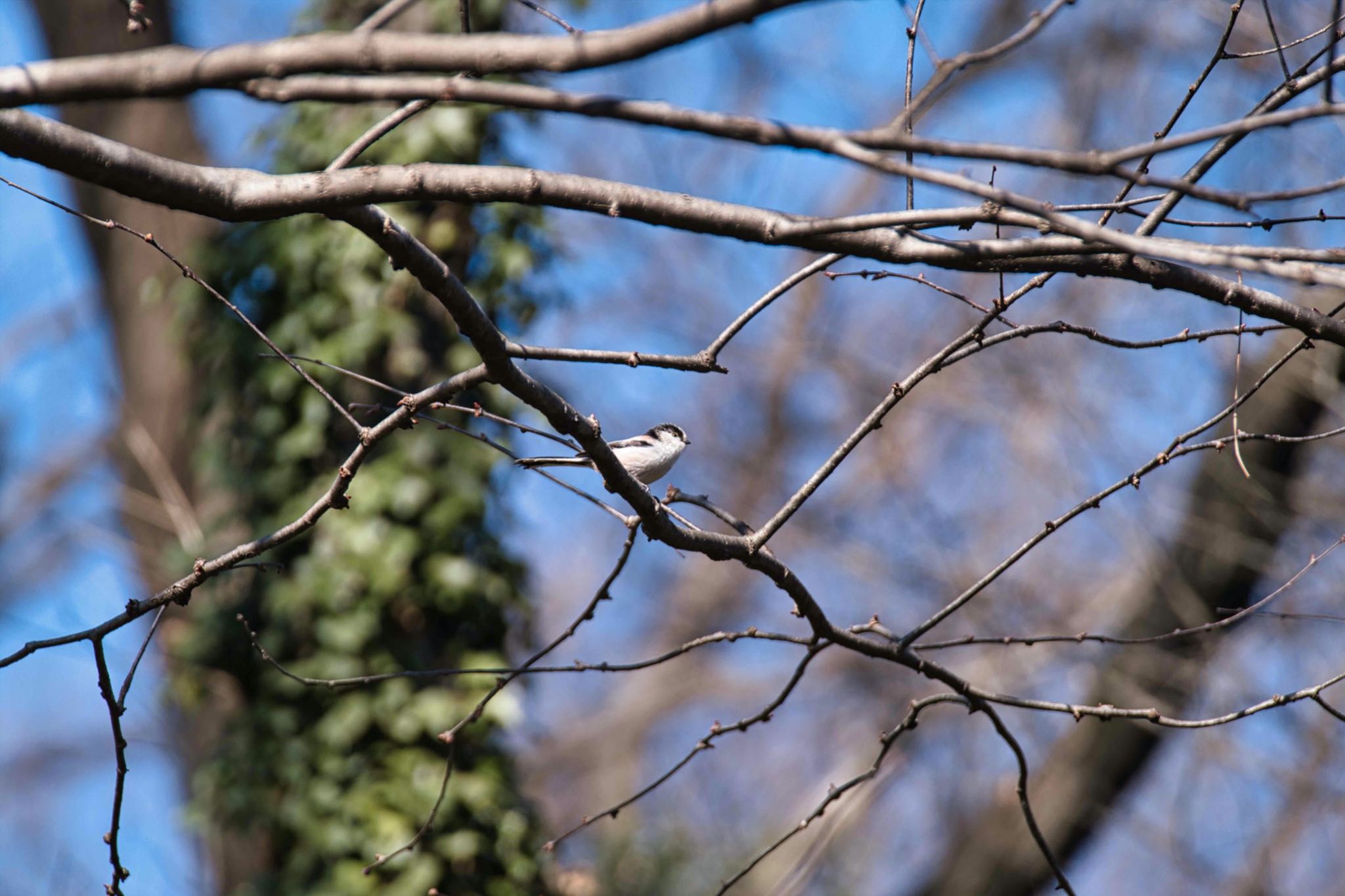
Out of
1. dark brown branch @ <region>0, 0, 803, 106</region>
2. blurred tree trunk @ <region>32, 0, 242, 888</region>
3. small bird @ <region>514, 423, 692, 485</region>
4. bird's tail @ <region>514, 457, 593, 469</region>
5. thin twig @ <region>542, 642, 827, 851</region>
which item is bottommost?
thin twig @ <region>542, 642, 827, 851</region>

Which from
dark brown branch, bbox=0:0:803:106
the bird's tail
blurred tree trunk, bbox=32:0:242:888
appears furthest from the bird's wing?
dark brown branch, bbox=0:0:803:106

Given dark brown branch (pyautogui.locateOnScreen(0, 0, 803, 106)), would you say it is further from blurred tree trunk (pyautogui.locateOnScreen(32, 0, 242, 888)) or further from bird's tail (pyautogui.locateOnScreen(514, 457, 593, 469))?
blurred tree trunk (pyautogui.locateOnScreen(32, 0, 242, 888))

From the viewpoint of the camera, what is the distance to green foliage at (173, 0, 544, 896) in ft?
15.3

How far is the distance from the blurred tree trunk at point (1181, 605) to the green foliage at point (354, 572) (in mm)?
3387

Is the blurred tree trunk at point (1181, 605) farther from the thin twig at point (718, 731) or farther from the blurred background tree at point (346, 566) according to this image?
the thin twig at point (718, 731)

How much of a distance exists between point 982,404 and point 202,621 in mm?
6074

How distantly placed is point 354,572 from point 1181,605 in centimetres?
438

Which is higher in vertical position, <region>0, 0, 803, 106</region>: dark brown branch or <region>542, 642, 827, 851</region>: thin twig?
<region>0, 0, 803, 106</region>: dark brown branch

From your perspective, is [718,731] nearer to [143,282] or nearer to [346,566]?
[346,566]

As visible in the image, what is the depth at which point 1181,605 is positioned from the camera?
19.7ft

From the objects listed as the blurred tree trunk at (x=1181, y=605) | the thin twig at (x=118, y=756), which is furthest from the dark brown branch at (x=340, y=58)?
the blurred tree trunk at (x=1181, y=605)

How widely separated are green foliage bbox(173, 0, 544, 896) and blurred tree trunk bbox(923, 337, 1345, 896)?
3.39 meters

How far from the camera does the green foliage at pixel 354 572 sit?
15.3ft

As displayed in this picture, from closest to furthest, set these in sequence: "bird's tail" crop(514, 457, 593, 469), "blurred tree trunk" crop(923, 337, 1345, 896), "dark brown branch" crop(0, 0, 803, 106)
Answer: "dark brown branch" crop(0, 0, 803, 106), "bird's tail" crop(514, 457, 593, 469), "blurred tree trunk" crop(923, 337, 1345, 896)
